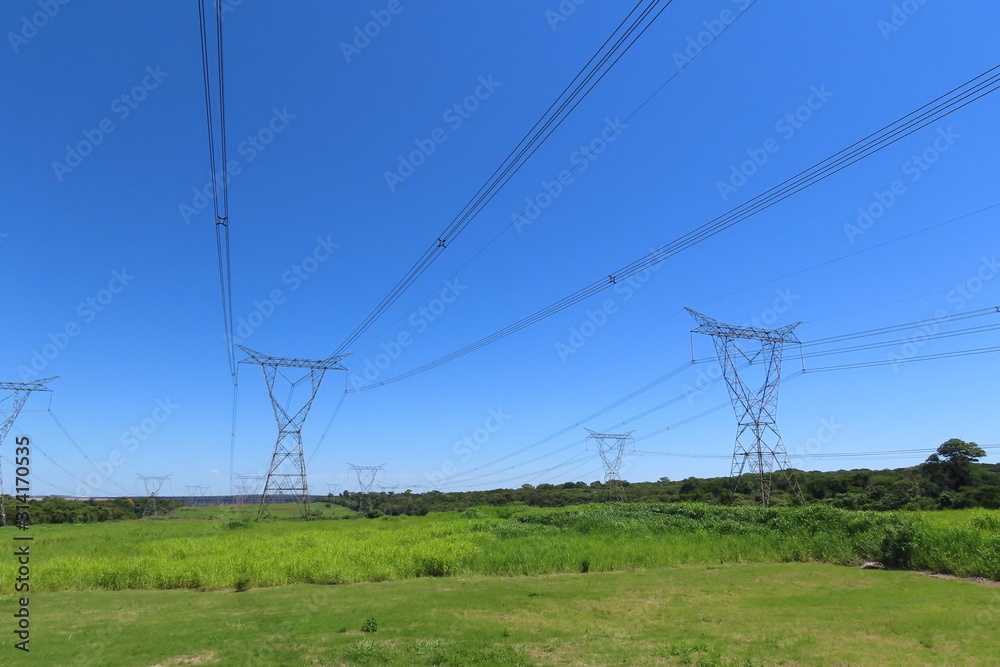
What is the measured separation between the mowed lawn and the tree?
55.7m

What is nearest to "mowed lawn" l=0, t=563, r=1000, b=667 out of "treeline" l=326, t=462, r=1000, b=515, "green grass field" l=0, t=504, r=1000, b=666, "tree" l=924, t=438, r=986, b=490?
"green grass field" l=0, t=504, r=1000, b=666

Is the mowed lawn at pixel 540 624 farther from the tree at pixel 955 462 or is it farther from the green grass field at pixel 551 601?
the tree at pixel 955 462

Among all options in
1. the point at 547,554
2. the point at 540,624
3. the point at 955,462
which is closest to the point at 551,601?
the point at 540,624

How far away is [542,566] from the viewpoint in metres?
20.1

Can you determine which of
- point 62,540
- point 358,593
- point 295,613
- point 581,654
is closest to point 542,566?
point 358,593

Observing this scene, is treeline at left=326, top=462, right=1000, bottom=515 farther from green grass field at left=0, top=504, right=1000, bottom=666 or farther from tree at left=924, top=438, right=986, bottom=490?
green grass field at left=0, top=504, right=1000, bottom=666

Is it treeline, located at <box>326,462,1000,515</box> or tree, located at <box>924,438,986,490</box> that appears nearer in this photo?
treeline, located at <box>326,462,1000,515</box>

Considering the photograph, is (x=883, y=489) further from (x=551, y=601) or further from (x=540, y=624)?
(x=540, y=624)

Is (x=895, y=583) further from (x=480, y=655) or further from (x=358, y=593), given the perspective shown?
(x=358, y=593)

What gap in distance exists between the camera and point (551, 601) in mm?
13359

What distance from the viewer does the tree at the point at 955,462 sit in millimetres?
56719

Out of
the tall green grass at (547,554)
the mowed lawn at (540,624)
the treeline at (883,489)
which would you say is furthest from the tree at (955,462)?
the mowed lawn at (540,624)

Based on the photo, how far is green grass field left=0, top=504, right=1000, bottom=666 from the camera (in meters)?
8.80

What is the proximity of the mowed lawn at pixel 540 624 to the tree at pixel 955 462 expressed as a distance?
183ft
